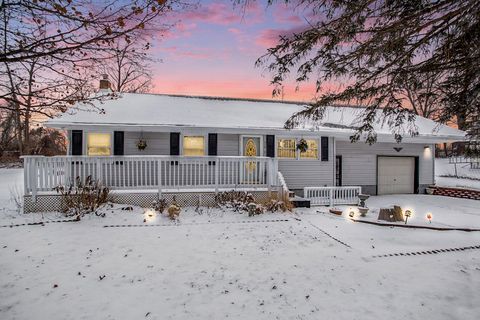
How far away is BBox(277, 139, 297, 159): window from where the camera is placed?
1302 cm

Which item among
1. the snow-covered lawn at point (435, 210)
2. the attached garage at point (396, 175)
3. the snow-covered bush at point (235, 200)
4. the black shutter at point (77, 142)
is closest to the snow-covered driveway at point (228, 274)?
the snow-covered lawn at point (435, 210)

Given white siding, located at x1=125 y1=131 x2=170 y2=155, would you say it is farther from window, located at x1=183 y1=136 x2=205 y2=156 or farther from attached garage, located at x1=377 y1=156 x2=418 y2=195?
attached garage, located at x1=377 y1=156 x2=418 y2=195

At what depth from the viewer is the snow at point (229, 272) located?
3650 millimetres

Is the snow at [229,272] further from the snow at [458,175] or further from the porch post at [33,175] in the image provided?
the snow at [458,175]

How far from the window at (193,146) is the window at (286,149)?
368cm

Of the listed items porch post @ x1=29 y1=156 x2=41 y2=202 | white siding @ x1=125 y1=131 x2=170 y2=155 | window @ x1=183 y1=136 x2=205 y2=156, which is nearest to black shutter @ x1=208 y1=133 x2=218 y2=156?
window @ x1=183 y1=136 x2=205 y2=156

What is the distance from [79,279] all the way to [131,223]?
10.6 feet

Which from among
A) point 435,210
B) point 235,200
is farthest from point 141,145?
point 435,210

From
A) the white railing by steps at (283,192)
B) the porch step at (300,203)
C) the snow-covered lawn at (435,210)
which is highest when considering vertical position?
the white railing by steps at (283,192)

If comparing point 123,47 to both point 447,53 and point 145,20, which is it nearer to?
point 145,20

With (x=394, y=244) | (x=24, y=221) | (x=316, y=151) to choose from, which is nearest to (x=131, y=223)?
(x=24, y=221)

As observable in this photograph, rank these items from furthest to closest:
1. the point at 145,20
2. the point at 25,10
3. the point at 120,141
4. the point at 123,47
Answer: the point at 120,141 < the point at 123,47 < the point at 145,20 < the point at 25,10

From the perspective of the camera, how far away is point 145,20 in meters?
3.48

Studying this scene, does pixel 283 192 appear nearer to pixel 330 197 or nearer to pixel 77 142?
pixel 330 197
